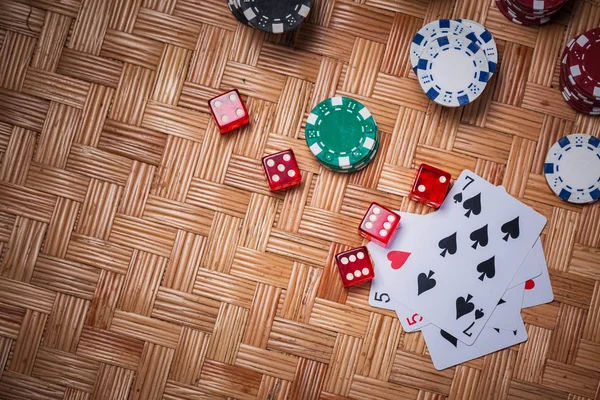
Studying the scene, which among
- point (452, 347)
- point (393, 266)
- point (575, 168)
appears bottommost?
point (452, 347)

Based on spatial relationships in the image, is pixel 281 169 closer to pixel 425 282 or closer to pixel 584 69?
pixel 425 282

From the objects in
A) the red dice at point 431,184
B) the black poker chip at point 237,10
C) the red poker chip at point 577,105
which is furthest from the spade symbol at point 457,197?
the black poker chip at point 237,10

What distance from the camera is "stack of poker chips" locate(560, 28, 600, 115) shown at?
9.73 feet

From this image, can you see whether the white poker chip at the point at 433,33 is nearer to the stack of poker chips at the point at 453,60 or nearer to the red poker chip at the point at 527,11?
the stack of poker chips at the point at 453,60

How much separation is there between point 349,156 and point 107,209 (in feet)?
4.03

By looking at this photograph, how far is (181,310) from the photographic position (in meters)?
3.04

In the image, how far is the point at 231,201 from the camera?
10.1ft

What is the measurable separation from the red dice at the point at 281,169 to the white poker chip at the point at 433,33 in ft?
2.44

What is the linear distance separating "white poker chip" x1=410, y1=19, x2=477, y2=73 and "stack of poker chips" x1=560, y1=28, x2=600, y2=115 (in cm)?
48

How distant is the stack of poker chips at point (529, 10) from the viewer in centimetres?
297

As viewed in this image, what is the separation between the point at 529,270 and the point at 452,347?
1.75 ft

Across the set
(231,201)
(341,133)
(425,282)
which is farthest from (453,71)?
(231,201)

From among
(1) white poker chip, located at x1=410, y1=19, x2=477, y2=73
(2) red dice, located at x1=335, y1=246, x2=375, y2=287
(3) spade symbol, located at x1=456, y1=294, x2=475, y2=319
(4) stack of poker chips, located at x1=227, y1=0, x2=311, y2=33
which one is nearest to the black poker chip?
(4) stack of poker chips, located at x1=227, y1=0, x2=311, y2=33

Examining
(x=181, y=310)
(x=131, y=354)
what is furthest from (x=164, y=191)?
(x=131, y=354)
